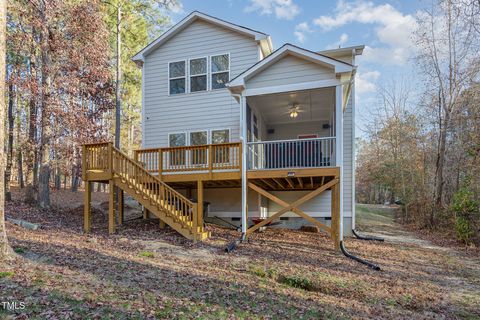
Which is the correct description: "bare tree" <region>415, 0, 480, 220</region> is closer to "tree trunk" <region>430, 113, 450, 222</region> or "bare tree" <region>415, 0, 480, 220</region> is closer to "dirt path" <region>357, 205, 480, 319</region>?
"tree trunk" <region>430, 113, 450, 222</region>

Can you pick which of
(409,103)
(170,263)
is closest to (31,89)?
(170,263)

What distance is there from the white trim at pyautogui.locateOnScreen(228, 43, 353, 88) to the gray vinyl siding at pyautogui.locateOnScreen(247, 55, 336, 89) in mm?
155

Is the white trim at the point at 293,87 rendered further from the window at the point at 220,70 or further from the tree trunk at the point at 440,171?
the tree trunk at the point at 440,171

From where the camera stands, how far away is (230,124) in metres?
11.5

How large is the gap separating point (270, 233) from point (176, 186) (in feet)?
14.3

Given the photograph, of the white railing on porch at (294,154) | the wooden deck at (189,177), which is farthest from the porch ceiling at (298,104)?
the wooden deck at (189,177)

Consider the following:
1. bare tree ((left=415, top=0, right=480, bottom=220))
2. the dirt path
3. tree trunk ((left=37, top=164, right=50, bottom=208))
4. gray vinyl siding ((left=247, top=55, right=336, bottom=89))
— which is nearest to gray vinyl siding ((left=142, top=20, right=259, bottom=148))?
gray vinyl siding ((left=247, top=55, right=336, bottom=89))

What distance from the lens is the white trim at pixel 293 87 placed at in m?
8.43

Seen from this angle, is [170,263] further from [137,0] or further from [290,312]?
[137,0]

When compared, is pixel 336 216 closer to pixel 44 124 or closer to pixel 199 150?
pixel 199 150

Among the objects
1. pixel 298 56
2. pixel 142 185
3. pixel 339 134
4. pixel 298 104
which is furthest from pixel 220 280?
pixel 298 104

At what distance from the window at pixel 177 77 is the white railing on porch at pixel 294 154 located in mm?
4359

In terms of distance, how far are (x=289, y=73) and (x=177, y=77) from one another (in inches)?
219

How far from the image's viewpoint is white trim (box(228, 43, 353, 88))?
26.5 feet
